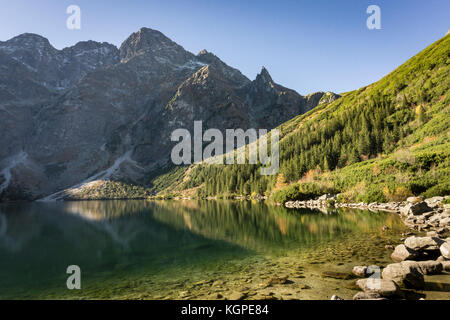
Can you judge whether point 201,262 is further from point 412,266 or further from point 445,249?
point 445,249

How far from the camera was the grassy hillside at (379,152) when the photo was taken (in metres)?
44.8

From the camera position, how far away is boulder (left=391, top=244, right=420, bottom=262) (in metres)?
15.2

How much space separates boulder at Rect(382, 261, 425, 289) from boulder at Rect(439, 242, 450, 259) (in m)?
3.63

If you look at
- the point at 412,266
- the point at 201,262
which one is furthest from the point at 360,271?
the point at 201,262

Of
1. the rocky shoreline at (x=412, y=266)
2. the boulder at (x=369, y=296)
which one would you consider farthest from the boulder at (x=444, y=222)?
the boulder at (x=369, y=296)

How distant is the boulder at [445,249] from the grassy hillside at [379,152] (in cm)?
2694

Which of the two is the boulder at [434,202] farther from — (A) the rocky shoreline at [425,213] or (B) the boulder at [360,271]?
(B) the boulder at [360,271]

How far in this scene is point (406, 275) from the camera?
11906 mm

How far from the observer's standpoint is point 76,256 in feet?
79.4

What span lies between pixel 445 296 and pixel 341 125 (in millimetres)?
113619

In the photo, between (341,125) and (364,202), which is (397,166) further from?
(341,125)

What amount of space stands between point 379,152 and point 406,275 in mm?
82897

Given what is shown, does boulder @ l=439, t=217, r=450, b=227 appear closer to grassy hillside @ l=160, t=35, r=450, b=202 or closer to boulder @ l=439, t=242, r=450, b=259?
boulder @ l=439, t=242, r=450, b=259
